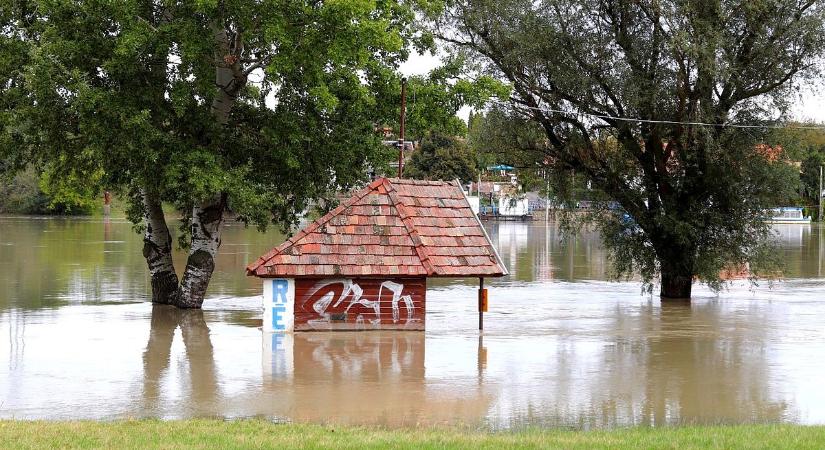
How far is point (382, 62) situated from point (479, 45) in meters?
5.57

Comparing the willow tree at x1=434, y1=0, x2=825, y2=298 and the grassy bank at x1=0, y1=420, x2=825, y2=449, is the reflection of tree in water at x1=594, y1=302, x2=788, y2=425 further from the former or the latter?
the willow tree at x1=434, y1=0, x2=825, y2=298

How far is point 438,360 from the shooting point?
1803 cm

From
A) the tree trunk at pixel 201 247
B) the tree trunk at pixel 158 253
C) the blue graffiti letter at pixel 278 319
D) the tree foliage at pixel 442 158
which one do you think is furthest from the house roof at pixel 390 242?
the tree foliage at pixel 442 158

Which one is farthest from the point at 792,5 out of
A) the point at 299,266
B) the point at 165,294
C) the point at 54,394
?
the point at 54,394

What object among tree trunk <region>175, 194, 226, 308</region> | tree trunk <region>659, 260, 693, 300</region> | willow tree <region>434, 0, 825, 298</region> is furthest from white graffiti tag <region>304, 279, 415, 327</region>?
tree trunk <region>659, 260, 693, 300</region>

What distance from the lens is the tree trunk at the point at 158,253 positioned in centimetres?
2578

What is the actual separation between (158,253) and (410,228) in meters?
8.10

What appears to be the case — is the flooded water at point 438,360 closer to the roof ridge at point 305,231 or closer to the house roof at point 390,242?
the house roof at point 390,242

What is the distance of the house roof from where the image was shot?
66.5 ft

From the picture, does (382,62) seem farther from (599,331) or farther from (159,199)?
(599,331)

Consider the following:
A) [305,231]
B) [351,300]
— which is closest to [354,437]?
[351,300]

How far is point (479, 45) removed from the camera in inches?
1173

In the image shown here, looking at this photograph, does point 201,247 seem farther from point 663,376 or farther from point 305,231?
point 663,376

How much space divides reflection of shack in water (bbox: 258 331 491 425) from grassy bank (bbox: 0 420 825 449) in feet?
5.46
